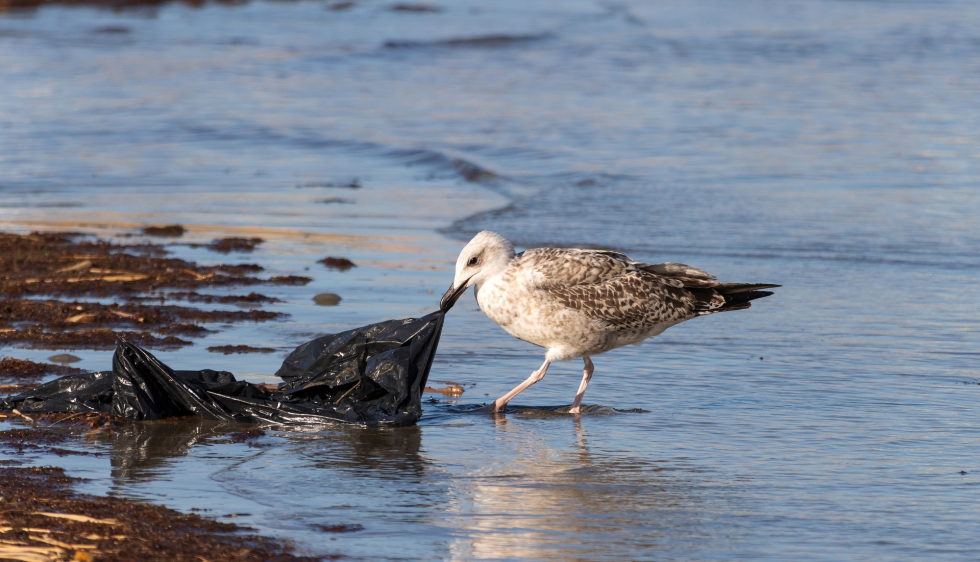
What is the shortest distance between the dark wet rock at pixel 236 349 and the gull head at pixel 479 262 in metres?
1.34

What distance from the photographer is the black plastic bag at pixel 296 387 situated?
5.87 meters

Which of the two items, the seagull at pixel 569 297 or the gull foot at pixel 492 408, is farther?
the seagull at pixel 569 297

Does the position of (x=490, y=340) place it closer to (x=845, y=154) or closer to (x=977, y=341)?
(x=977, y=341)

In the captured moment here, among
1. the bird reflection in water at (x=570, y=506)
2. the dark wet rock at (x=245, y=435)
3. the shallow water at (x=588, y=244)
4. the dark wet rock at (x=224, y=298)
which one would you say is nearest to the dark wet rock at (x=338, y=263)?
the shallow water at (x=588, y=244)

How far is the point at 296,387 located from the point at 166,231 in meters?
5.26

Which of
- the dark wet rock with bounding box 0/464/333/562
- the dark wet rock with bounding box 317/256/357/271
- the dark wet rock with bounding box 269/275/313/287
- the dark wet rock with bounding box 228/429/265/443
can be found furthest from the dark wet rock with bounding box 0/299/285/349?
the dark wet rock with bounding box 0/464/333/562

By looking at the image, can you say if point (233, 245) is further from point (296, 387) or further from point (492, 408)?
point (492, 408)

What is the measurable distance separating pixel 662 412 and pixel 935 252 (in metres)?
5.02

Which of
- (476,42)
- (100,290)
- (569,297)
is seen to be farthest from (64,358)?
(476,42)

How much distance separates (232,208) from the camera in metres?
12.2

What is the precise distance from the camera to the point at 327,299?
8562 mm

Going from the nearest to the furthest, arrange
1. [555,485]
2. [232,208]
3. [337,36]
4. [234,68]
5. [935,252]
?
[555,485]
[935,252]
[232,208]
[234,68]
[337,36]

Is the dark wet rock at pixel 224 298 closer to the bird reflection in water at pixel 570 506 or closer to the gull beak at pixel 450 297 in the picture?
the gull beak at pixel 450 297

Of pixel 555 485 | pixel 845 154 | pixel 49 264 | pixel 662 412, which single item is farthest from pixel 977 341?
pixel 845 154
